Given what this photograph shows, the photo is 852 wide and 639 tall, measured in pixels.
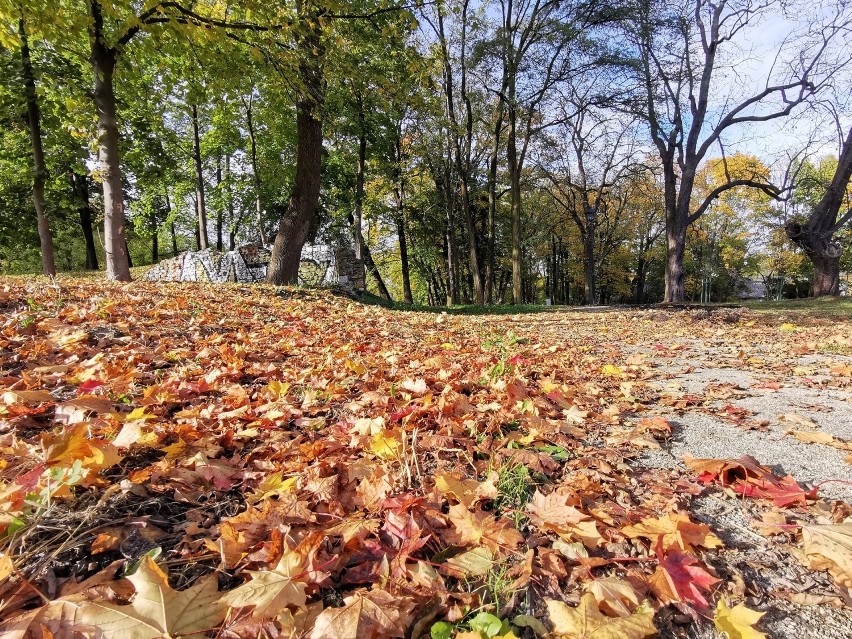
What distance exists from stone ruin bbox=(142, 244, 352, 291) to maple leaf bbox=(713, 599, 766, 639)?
1261 centimetres

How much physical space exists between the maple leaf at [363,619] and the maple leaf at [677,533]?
728mm

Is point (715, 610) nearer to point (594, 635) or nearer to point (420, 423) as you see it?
point (594, 635)

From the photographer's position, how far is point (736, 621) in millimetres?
899

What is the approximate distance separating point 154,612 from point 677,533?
1334mm

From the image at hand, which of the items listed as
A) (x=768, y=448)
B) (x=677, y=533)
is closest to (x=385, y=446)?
(x=677, y=533)

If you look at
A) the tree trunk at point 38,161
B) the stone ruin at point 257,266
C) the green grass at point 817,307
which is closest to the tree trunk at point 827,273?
the green grass at point 817,307

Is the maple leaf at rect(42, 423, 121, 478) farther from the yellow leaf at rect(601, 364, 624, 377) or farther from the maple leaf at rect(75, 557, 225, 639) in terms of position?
the yellow leaf at rect(601, 364, 624, 377)

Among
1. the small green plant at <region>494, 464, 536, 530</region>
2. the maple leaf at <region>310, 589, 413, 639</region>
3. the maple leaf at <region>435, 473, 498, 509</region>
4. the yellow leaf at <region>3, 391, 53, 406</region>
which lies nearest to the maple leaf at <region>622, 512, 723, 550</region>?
the small green plant at <region>494, 464, 536, 530</region>

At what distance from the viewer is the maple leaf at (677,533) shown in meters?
1.17

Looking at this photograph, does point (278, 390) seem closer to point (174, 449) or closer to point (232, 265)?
point (174, 449)

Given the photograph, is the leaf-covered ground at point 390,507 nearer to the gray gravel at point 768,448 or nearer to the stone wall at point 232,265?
the gray gravel at point 768,448

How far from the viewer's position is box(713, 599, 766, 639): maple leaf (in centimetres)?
88

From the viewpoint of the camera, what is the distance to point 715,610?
0.97 meters

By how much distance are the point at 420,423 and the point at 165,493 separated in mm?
1082
